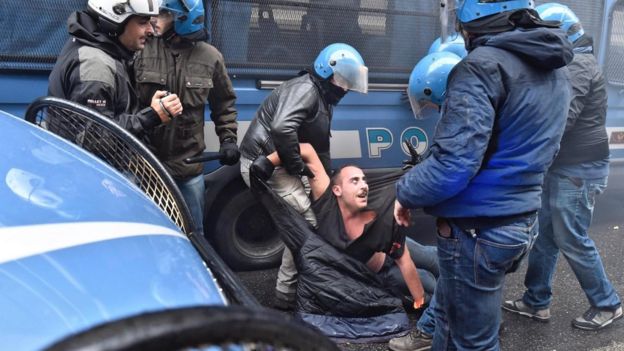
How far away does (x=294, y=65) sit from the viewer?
4594 millimetres

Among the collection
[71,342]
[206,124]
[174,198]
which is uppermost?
[71,342]

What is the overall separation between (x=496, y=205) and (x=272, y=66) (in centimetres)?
237

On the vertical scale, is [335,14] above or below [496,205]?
above

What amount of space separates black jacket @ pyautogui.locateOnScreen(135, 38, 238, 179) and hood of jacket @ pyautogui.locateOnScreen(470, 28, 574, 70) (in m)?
1.75

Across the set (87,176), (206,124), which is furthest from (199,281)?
(206,124)

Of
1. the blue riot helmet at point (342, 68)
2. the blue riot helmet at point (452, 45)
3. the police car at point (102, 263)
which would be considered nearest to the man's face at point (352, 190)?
the blue riot helmet at point (342, 68)

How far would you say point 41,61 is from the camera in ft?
12.7

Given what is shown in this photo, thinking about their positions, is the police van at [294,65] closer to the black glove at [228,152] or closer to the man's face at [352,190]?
the black glove at [228,152]

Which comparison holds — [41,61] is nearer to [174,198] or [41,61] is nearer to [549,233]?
[174,198]

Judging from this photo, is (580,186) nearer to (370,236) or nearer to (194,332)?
(370,236)

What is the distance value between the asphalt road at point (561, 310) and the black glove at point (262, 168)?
88cm

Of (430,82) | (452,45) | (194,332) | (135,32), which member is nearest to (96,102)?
(135,32)

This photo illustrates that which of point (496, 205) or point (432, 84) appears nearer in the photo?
point (496, 205)

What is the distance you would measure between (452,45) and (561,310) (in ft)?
6.05
